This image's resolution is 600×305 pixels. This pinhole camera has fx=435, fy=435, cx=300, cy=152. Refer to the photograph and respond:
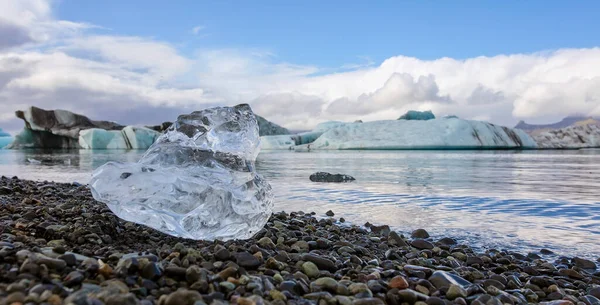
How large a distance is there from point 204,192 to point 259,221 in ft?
1.51

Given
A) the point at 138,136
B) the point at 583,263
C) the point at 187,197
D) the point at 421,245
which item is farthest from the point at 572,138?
the point at 187,197

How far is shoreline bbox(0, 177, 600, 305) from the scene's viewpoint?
1677 millimetres

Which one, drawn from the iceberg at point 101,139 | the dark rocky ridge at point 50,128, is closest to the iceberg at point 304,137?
the iceberg at point 101,139

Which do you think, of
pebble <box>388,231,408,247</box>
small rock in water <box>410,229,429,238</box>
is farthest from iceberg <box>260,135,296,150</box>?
pebble <box>388,231,408,247</box>

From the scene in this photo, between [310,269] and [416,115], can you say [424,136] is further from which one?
[310,269]

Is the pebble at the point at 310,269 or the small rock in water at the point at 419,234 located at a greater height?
the pebble at the point at 310,269

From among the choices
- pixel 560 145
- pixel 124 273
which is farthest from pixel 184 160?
pixel 560 145

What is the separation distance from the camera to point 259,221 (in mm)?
3254

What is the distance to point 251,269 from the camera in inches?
88.6

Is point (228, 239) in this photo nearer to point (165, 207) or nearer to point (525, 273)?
point (165, 207)

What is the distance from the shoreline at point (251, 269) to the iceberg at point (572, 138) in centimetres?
4789

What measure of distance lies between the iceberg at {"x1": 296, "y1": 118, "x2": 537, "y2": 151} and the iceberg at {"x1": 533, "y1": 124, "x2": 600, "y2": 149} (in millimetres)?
5586

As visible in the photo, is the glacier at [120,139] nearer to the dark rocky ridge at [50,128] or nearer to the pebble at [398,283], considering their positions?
the dark rocky ridge at [50,128]

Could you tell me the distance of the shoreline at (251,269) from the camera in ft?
5.50
